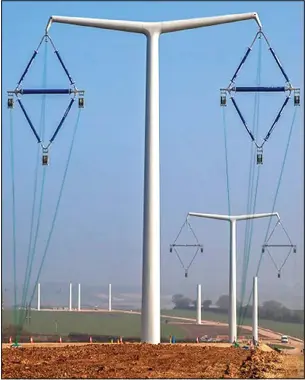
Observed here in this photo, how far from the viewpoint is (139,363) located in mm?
30797

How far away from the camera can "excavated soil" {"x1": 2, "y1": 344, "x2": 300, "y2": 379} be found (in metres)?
28.3

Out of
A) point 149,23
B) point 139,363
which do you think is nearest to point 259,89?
point 149,23

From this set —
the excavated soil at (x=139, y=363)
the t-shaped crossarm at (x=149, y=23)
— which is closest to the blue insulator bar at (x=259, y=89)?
the t-shaped crossarm at (x=149, y=23)

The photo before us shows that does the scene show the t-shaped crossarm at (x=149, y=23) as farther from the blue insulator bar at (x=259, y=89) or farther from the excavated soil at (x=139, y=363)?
the excavated soil at (x=139, y=363)

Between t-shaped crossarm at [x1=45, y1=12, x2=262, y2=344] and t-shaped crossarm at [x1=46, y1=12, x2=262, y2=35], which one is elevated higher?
t-shaped crossarm at [x1=46, y1=12, x2=262, y2=35]

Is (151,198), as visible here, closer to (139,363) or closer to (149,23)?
(149,23)

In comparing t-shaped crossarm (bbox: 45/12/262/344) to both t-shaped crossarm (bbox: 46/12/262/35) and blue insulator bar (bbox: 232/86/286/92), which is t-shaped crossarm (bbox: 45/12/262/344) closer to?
t-shaped crossarm (bbox: 46/12/262/35)

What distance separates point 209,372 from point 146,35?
19915 mm

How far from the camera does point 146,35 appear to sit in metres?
43.2

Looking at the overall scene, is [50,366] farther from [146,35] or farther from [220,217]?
[220,217]

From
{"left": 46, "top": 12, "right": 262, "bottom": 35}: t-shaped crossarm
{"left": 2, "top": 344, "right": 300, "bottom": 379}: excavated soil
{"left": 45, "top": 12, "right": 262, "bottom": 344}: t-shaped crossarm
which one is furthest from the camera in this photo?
{"left": 46, "top": 12, "right": 262, "bottom": 35}: t-shaped crossarm

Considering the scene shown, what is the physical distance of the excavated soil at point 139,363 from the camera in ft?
92.8

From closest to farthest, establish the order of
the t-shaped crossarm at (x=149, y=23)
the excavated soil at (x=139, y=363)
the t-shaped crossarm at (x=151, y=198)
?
the excavated soil at (x=139, y=363)
the t-shaped crossarm at (x=151, y=198)
the t-shaped crossarm at (x=149, y=23)

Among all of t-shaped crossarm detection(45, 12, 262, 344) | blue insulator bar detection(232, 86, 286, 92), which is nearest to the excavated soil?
Answer: t-shaped crossarm detection(45, 12, 262, 344)
